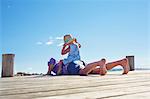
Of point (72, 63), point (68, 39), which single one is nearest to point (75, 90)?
point (72, 63)

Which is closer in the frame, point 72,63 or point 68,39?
point 72,63

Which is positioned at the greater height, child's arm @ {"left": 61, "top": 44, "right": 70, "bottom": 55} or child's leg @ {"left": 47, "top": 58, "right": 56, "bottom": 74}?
child's arm @ {"left": 61, "top": 44, "right": 70, "bottom": 55}

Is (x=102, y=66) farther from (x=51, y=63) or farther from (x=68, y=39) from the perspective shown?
(x=51, y=63)

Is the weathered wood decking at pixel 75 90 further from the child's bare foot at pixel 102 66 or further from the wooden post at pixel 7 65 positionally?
the child's bare foot at pixel 102 66

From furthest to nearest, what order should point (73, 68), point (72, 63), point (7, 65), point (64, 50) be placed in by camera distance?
point (64, 50) < point (72, 63) < point (73, 68) < point (7, 65)

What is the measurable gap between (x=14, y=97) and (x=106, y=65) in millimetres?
5618

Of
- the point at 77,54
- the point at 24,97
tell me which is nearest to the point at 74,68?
the point at 77,54

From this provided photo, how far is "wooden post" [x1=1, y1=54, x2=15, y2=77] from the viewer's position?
20.1 ft

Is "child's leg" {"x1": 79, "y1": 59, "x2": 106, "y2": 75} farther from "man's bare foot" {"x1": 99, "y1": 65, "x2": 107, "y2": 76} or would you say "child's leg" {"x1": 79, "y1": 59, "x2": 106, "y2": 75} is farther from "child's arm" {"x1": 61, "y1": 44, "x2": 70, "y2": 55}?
"child's arm" {"x1": 61, "y1": 44, "x2": 70, "y2": 55}

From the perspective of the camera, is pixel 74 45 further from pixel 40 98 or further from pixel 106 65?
pixel 40 98

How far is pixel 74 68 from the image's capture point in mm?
7465

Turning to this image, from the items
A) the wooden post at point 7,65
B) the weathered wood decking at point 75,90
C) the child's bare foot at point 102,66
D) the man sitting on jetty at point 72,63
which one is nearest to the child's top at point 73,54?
the man sitting on jetty at point 72,63

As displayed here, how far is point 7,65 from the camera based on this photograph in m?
6.20

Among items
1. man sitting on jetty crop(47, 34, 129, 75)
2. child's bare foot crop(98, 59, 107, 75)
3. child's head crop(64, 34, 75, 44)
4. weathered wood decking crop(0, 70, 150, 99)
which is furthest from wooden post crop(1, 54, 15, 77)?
weathered wood decking crop(0, 70, 150, 99)
